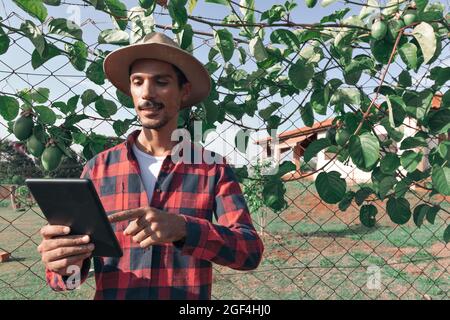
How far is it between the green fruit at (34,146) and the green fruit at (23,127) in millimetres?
19

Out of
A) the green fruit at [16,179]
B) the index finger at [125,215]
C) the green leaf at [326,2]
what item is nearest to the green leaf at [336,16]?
the green leaf at [326,2]

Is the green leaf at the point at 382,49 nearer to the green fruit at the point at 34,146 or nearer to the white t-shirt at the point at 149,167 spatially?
the white t-shirt at the point at 149,167

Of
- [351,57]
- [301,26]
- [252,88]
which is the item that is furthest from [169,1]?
[351,57]

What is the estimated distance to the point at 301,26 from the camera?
142 centimetres

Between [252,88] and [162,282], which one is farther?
[252,88]

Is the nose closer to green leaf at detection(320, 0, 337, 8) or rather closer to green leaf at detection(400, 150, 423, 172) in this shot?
green leaf at detection(320, 0, 337, 8)

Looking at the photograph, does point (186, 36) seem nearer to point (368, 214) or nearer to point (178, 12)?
point (178, 12)

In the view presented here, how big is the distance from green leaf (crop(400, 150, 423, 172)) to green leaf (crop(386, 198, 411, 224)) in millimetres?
228

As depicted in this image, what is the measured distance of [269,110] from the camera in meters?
1.76

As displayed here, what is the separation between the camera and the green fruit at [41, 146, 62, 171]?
1.33m

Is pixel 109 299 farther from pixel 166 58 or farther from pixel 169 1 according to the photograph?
pixel 169 1

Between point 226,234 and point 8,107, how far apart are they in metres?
0.81

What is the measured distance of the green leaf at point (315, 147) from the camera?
1400 millimetres
